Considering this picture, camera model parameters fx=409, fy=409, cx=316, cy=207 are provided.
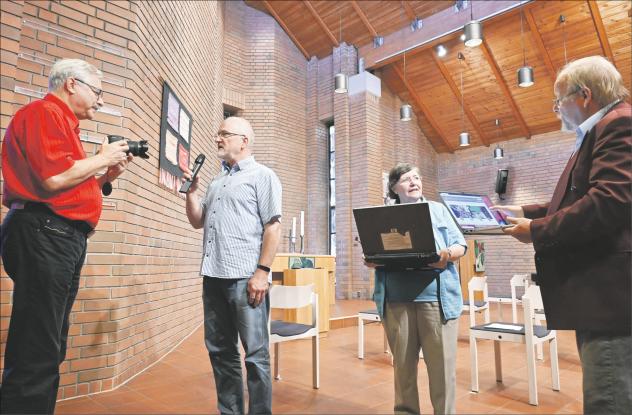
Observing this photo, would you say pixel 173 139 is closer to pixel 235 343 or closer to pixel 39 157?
pixel 39 157

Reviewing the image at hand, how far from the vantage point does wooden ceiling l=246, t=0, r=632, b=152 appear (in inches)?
276

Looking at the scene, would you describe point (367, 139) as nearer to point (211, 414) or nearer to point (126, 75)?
point (126, 75)

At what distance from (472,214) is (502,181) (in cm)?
827

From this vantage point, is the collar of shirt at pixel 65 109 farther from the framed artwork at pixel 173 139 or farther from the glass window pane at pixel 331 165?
the glass window pane at pixel 331 165

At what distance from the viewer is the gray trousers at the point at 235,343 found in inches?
70.4

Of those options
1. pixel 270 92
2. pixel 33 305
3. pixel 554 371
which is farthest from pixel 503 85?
pixel 33 305

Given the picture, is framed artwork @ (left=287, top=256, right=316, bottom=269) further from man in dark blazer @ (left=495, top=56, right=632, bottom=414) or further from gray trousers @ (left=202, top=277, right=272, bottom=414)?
man in dark blazer @ (left=495, top=56, right=632, bottom=414)

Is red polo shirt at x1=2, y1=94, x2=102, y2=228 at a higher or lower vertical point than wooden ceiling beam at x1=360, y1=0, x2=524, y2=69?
lower

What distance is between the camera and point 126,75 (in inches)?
113

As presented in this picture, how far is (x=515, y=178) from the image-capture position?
9648 millimetres

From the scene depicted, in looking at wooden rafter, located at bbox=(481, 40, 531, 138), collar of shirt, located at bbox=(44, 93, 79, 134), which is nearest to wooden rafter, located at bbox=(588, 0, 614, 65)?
wooden rafter, located at bbox=(481, 40, 531, 138)

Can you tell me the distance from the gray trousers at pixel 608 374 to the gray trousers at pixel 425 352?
2.36 feet

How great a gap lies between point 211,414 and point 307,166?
732 centimetres

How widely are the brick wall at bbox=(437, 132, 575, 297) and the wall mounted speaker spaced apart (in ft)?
0.45
